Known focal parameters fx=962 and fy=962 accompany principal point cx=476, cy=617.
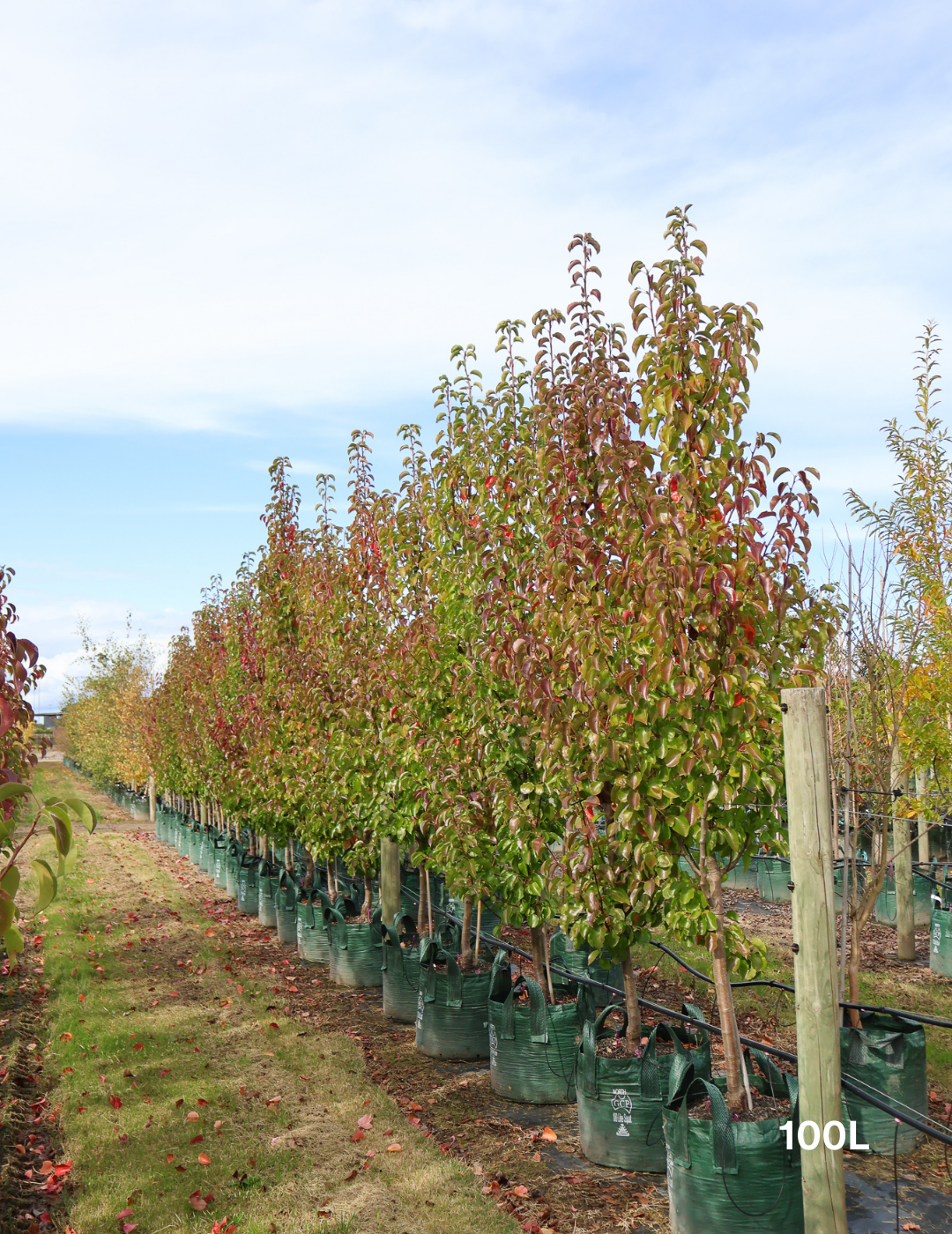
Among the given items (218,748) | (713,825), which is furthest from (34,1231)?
(218,748)

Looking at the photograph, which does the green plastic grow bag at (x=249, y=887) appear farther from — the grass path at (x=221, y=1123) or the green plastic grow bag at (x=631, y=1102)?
the green plastic grow bag at (x=631, y=1102)

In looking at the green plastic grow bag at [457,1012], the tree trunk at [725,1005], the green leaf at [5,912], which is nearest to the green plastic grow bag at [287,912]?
the green plastic grow bag at [457,1012]

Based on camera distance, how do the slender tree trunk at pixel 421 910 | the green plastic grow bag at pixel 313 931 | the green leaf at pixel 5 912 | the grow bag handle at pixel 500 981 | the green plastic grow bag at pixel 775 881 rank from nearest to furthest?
1. the green leaf at pixel 5 912
2. the grow bag handle at pixel 500 981
3. the slender tree trunk at pixel 421 910
4. the green plastic grow bag at pixel 313 931
5. the green plastic grow bag at pixel 775 881

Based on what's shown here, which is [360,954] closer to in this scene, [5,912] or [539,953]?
[539,953]

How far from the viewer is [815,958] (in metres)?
3.82

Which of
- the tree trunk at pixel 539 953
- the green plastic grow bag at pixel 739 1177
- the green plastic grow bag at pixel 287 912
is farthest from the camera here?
the green plastic grow bag at pixel 287 912

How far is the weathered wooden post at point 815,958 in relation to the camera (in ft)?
12.4

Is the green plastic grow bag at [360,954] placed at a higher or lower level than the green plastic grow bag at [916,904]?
higher

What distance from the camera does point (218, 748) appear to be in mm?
14188

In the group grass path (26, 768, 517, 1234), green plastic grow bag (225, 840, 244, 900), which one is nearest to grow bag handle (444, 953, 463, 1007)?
grass path (26, 768, 517, 1234)

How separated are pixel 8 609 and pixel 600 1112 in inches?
194

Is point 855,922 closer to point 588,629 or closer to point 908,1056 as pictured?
point 908,1056

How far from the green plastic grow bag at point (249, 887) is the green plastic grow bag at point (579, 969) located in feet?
21.2

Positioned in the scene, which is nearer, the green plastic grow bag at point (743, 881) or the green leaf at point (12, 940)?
the green leaf at point (12, 940)
